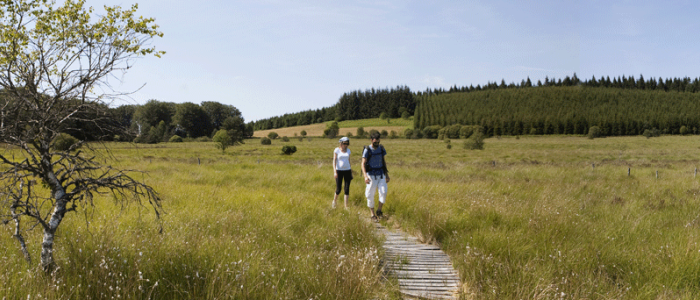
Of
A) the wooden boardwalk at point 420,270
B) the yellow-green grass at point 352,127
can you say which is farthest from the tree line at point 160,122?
the yellow-green grass at point 352,127

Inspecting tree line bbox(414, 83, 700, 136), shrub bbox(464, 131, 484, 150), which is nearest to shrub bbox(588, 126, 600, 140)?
tree line bbox(414, 83, 700, 136)

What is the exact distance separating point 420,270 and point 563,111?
13034 cm

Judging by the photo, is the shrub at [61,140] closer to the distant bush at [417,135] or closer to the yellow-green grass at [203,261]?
the yellow-green grass at [203,261]

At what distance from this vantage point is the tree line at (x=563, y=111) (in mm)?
103562

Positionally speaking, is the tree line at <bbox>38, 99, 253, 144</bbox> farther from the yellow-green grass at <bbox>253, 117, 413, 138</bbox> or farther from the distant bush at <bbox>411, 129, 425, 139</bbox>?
the distant bush at <bbox>411, 129, 425, 139</bbox>

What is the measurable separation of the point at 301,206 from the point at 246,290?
4.40m

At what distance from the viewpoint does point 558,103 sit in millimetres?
129625

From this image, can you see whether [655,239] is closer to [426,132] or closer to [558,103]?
[426,132]

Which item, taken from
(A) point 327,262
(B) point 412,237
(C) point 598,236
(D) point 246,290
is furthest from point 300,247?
(C) point 598,236

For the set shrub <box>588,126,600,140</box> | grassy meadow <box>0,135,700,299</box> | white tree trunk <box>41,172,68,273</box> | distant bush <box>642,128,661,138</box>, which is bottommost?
distant bush <box>642,128,661,138</box>

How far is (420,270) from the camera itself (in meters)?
5.07

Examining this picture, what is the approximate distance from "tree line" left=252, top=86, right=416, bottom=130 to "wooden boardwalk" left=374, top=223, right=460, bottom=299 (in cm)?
14489

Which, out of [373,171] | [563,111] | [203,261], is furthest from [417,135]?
[203,261]

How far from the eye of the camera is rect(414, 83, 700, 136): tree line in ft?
340
